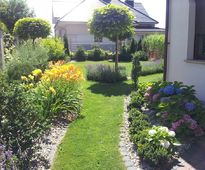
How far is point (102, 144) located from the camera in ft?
18.9

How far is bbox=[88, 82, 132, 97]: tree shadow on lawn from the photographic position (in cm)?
1045

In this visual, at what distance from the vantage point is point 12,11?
38406 mm

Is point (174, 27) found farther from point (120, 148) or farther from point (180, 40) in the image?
point (120, 148)

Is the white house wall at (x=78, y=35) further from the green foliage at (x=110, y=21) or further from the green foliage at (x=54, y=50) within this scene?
the green foliage at (x=110, y=21)

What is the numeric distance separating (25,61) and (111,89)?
9.98 ft

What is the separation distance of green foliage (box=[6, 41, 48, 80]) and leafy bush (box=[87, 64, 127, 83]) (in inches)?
75.9

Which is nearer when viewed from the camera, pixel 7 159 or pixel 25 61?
pixel 7 159

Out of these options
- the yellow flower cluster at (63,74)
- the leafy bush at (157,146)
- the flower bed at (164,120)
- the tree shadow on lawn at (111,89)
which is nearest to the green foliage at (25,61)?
the tree shadow on lawn at (111,89)

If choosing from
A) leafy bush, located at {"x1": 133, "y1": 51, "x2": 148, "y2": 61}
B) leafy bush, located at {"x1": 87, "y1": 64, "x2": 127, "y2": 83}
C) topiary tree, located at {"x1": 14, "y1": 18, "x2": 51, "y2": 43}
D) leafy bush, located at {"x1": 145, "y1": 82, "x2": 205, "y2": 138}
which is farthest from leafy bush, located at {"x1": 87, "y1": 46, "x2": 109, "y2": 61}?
leafy bush, located at {"x1": 145, "y1": 82, "x2": 205, "y2": 138}

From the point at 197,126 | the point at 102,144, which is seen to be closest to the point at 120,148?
the point at 102,144

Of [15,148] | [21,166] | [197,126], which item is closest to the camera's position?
[21,166]

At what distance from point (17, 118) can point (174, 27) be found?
4904 mm

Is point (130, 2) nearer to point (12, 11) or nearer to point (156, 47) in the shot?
point (12, 11)

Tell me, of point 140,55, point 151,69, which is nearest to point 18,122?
point 140,55
